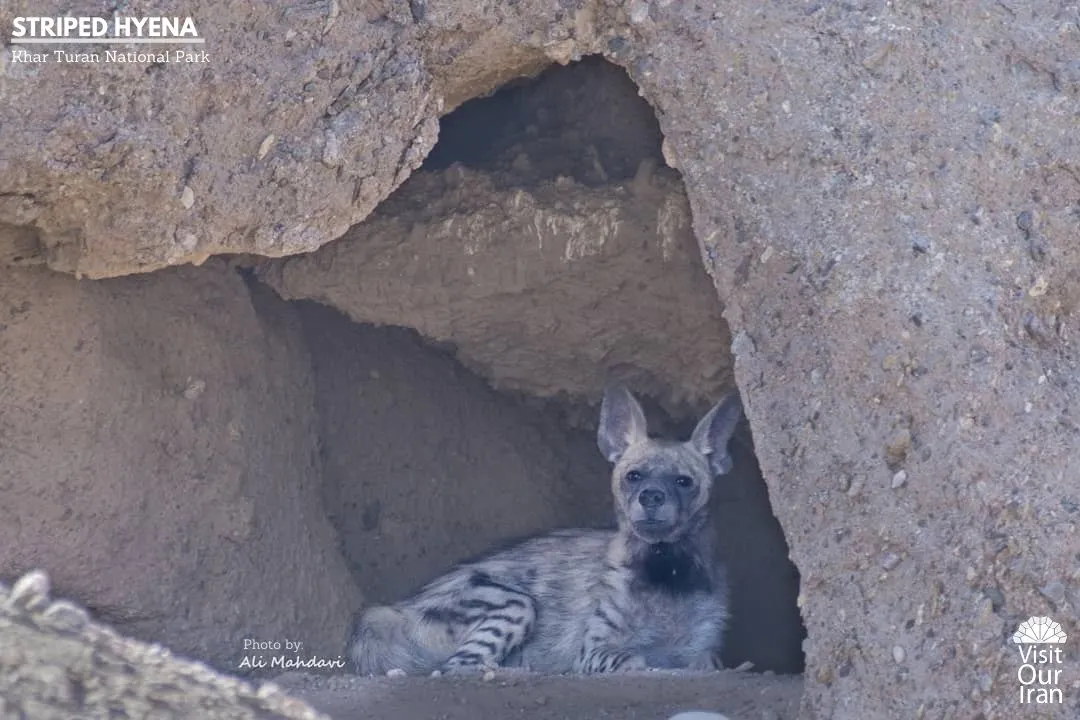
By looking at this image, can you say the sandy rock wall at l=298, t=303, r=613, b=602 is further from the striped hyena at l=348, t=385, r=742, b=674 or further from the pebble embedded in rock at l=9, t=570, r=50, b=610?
the pebble embedded in rock at l=9, t=570, r=50, b=610

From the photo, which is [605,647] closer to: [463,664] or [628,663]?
[628,663]

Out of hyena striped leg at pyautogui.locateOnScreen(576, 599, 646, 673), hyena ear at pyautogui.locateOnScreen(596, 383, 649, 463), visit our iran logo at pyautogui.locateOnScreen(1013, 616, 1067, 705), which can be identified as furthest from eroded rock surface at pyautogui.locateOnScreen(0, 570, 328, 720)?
hyena ear at pyautogui.locateOnScreen(596, 383, 649, 463)

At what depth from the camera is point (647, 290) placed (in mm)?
6473

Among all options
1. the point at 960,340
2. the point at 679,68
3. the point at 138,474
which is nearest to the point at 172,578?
the point at 138,474

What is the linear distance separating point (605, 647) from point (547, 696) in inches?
45.1

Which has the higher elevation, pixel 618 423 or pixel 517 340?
pixel 517 340

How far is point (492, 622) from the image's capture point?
6.72 meters

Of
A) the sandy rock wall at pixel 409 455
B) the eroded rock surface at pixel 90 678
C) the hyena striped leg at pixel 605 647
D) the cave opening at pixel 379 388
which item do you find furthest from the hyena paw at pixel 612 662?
the eroded rock surface at pixel 90 678

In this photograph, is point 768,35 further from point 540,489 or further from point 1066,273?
point 540,489

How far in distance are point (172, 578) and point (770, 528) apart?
2.95 meters

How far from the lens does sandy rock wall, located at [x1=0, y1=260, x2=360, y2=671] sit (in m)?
5.66

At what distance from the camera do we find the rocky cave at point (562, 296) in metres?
4.37

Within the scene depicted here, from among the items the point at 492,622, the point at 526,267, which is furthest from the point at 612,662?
the point at 526,267

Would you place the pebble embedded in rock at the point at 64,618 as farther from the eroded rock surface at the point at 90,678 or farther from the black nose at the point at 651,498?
the black nose at the point at 651,498
